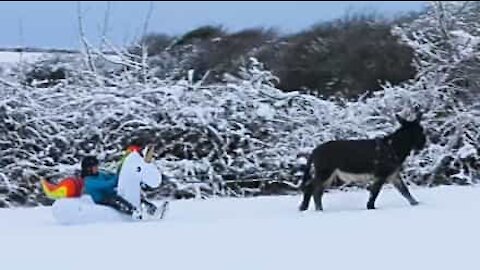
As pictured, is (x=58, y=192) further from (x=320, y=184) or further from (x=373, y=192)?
(x=373, y=192)

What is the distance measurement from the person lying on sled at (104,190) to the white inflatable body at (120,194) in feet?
0.17

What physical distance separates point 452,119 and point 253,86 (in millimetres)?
3090

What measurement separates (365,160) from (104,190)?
2.71 metres

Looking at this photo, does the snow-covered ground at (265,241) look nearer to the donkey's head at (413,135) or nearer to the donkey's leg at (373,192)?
the donkey's leg at (373,192)

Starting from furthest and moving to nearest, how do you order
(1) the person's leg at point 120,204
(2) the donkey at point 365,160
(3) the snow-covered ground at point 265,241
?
(2) the donkey at point 365,160 → (1) the person's leg at point 120,204 → (3) the snow-covered ground at point 265,241

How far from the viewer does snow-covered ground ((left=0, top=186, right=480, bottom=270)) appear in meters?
7.49

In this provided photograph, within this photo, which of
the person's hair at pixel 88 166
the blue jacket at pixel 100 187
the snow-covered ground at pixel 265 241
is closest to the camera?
the snow-covered ground at pixel 265 241

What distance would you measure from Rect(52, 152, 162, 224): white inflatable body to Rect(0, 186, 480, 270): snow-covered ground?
18 centimetres

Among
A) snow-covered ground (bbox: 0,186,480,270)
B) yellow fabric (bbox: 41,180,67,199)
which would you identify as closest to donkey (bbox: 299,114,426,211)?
snow-covered ground (bbox: 0,186,480,270)

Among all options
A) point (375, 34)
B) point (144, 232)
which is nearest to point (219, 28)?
point (375, 34)

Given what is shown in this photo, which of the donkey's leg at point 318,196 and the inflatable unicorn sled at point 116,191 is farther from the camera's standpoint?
the donkey's leg at point 318,196

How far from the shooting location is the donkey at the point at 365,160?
1099 centimetres

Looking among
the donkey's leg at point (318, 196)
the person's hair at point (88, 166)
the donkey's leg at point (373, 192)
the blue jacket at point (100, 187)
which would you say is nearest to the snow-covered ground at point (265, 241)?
the donkey's leg at point (373, 192)

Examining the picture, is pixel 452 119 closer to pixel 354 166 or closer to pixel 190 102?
pixel 190 102
